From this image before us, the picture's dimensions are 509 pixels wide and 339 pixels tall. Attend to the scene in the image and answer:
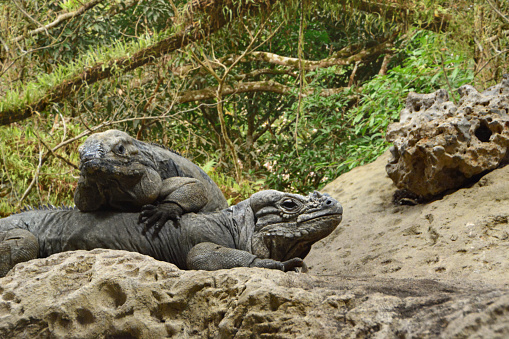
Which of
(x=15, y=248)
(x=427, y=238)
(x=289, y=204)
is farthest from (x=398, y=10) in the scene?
(x=15, y=248)

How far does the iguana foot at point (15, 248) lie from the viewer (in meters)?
3.20

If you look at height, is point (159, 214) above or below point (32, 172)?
above

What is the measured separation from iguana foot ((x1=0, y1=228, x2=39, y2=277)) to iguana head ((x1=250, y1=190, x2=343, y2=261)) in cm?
145

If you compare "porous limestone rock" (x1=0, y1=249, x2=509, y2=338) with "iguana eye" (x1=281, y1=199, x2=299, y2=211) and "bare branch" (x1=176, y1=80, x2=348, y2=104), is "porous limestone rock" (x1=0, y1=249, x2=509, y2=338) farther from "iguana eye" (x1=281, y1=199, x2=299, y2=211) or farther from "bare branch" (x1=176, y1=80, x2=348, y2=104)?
"bare branch" (x1=176, y1=80, x2=348, y2=104)

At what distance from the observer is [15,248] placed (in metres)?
3.27

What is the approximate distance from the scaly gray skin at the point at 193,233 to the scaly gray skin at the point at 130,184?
80 mm

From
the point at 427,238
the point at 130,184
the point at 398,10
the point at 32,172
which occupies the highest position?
the point at 398,10

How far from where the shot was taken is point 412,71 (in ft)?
26.1

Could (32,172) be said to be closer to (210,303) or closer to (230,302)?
(210,303)

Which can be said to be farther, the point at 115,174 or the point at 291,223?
the point at 291,223

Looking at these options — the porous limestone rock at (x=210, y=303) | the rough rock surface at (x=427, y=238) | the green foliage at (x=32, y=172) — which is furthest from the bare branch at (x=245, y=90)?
the porous limestone rock at (x=210, y=303)

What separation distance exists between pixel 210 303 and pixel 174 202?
1.17m

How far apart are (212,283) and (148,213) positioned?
1119 mm

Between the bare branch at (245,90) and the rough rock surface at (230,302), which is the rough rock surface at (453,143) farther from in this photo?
the bare branch at (245,90)
